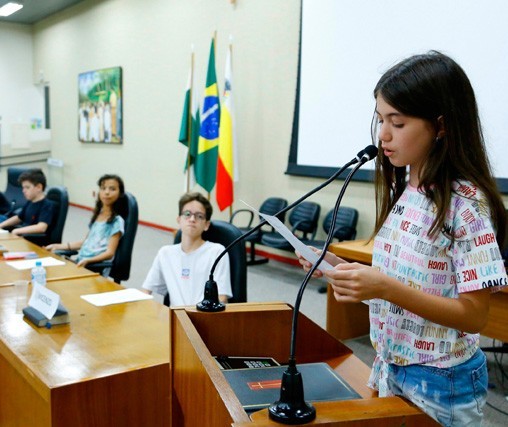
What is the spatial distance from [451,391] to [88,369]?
975 millimetres

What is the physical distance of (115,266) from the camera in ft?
10.1

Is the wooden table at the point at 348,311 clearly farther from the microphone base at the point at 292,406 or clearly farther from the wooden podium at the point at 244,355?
the microphone base at the point at 292,406

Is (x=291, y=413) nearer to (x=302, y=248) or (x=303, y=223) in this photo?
(x=302, y=248)

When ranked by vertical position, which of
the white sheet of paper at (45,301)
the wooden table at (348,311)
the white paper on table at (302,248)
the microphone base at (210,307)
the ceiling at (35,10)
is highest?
the ceiling at (35,10)

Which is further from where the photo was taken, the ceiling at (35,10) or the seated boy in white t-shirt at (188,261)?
the ceiling at (35,10)

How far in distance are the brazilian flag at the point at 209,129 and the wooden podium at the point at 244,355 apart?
14.4 ft

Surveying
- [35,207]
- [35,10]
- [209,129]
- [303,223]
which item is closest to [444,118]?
[35,207]

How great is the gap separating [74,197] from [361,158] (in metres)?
9.62

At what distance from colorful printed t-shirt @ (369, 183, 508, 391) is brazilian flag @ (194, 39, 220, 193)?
4595 millimetres

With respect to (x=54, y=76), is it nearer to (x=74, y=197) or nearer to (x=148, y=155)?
(x=74, y=197)

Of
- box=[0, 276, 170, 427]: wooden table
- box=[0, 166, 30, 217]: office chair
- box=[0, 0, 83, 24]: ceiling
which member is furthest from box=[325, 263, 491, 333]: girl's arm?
box=[0, 0, 83, 24]: ceiling

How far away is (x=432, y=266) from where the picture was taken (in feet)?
3.26

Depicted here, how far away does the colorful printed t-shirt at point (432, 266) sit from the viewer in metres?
0.95

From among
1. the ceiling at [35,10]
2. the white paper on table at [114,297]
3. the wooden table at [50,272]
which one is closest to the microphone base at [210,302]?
the white paper on table at [114,297]
